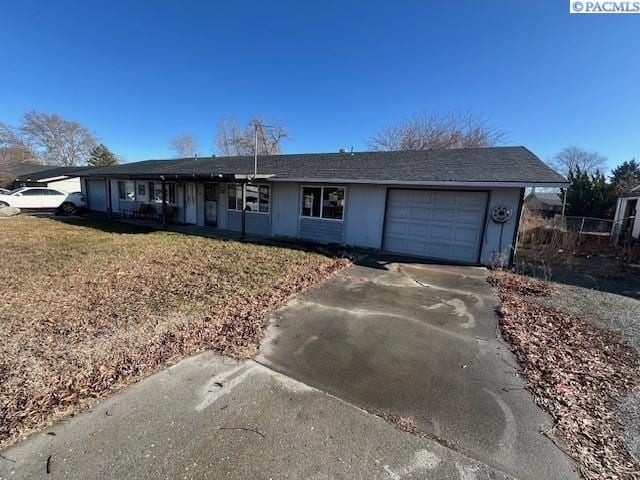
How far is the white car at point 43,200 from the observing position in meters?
17.5

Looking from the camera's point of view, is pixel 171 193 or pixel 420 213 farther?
pixel 171 193

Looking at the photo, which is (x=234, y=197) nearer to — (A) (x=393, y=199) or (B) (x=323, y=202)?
(B) (x=323, y=202)

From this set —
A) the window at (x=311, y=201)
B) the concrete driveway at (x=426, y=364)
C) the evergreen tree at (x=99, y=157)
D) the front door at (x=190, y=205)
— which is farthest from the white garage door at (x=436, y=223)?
the evergreen tree at (x=99, y=157)

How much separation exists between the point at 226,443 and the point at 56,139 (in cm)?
5639

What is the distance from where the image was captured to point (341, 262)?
812 centimetres

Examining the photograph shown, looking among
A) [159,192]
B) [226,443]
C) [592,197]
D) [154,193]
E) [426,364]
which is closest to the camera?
[226,443]

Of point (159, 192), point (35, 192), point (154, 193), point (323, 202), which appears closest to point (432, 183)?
point (323, 202)

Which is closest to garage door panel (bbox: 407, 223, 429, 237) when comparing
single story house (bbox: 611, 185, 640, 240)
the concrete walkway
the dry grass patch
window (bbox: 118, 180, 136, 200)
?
the dry grass patch

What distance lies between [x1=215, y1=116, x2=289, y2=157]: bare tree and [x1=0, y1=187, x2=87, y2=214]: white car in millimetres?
16159

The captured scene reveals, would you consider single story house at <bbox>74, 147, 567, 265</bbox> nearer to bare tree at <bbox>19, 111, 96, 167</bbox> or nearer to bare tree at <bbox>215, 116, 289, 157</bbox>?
bare tree at <bbox>215, 116, 289, 157</bbox>

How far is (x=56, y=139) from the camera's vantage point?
4234 cm

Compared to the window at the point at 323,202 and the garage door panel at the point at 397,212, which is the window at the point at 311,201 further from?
the garage door panel at the point at 397,212

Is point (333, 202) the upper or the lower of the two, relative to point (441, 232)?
upper

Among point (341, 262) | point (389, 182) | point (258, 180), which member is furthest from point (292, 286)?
point (258, 180)
